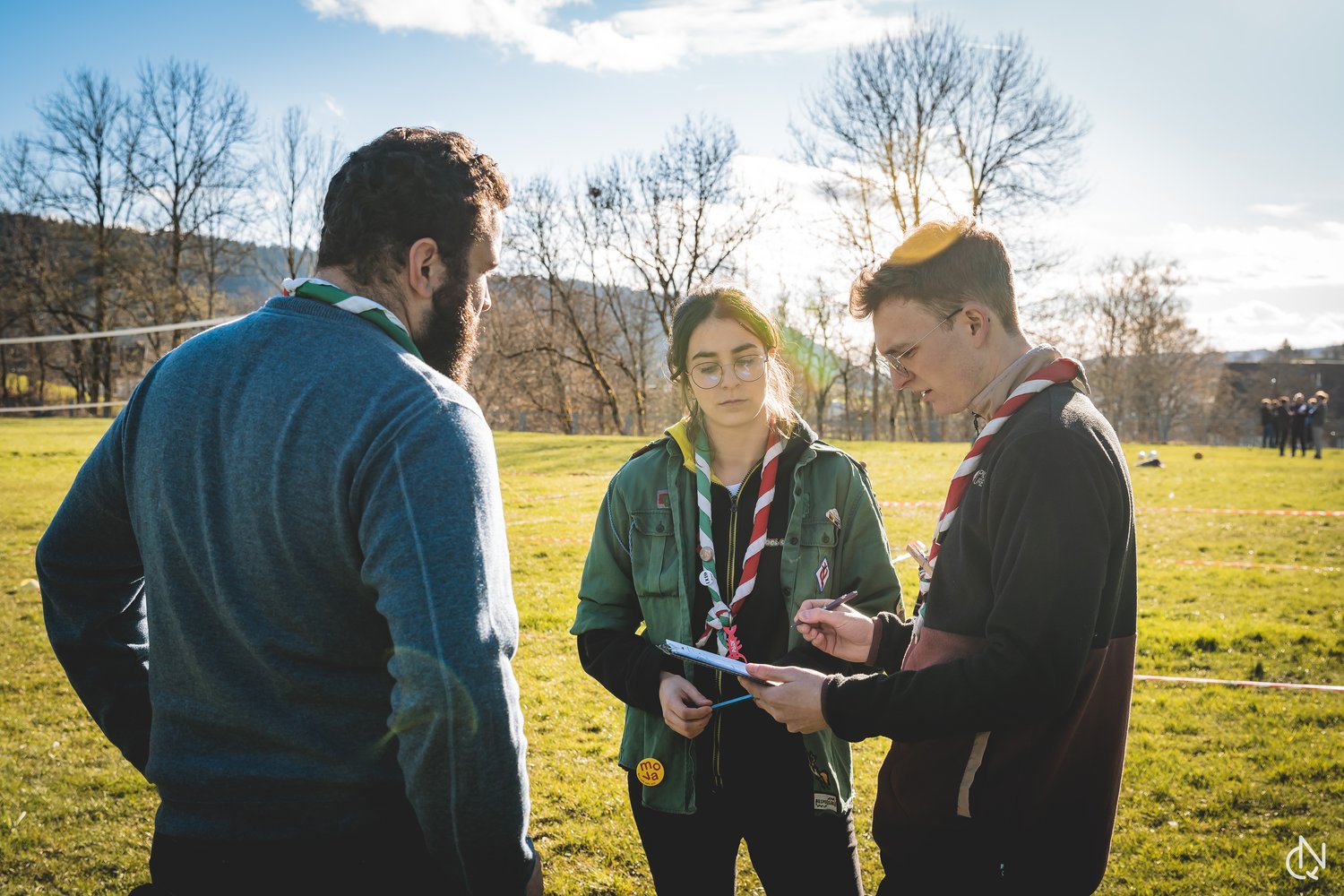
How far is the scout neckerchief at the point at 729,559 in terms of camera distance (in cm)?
252

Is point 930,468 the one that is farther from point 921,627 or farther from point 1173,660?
point 921,627

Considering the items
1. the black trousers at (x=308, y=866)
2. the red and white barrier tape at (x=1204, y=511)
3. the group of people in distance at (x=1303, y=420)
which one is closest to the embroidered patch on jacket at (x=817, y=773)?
the black trousers at (x=308, y=866)

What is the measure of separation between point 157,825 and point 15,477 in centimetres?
1919

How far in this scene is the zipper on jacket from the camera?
8.02 feet

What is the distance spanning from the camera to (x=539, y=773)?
4871mm

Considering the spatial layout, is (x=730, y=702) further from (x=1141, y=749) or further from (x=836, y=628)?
(x=1141, y=749)

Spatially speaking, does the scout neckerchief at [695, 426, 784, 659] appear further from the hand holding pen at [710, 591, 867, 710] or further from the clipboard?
the clipboard

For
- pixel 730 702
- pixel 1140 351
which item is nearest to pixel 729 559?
pixel 730 702

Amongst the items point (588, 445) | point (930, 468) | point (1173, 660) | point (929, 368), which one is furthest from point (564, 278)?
point (929, 368)

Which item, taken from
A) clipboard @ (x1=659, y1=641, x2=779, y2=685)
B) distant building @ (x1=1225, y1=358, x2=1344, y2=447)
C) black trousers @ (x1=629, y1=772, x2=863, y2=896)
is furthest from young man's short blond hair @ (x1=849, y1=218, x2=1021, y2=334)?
distant building @ (x1=1225, y1=358, x2=1344, y2=447)

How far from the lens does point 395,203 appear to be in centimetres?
161

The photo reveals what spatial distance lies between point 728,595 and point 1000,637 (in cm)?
108

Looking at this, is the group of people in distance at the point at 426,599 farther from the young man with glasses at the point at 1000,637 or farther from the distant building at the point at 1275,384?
the distant building at the point at 1275,384

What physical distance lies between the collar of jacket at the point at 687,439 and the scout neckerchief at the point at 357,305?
128 centimetres
